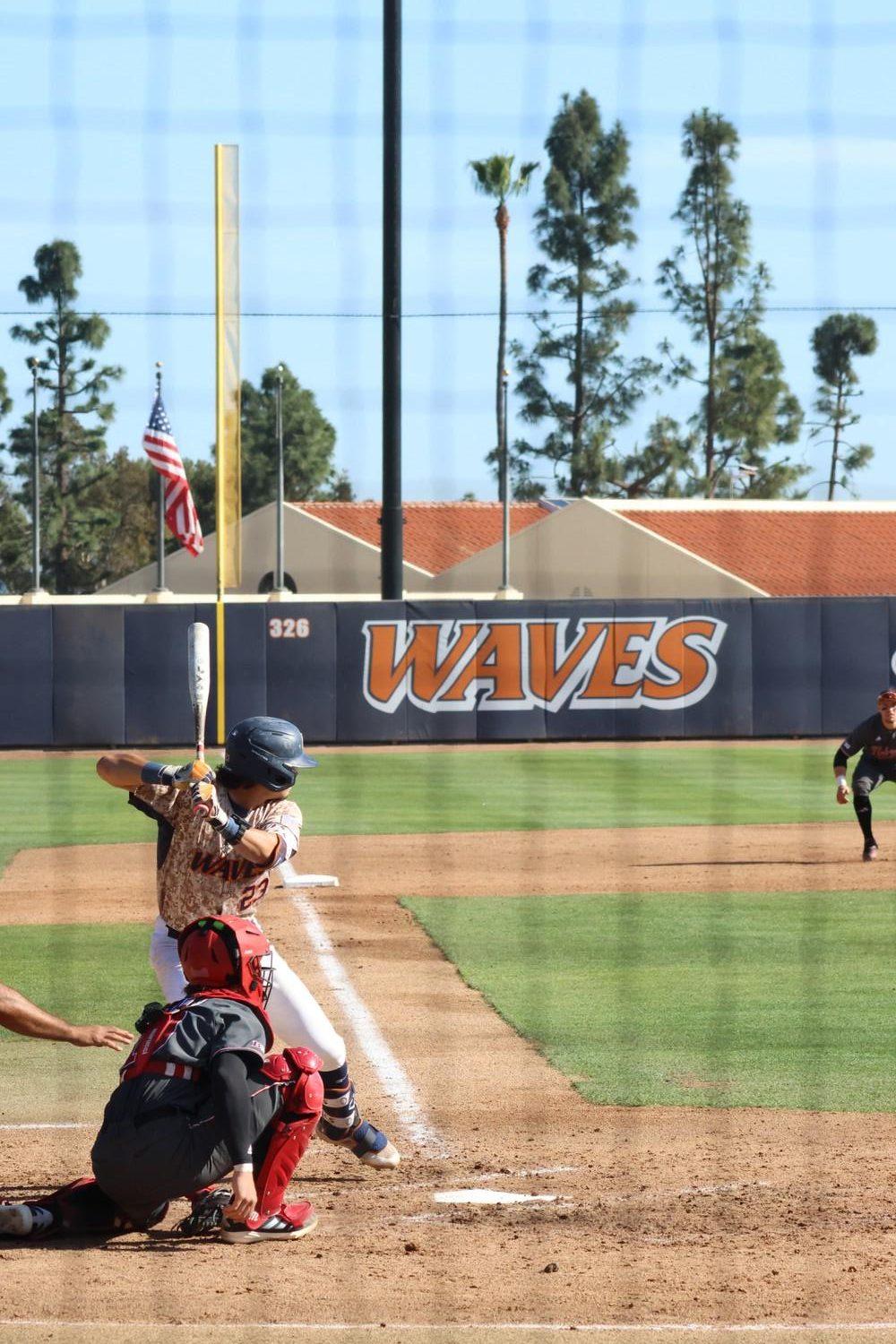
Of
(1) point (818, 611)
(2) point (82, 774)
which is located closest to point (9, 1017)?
(2) point (82, 774)

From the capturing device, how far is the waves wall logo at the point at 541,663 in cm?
2748

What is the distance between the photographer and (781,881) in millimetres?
14055

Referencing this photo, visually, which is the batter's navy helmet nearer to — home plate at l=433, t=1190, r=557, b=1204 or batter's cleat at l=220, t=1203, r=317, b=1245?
batter's cleat at l=220, t=1203, r=317, b=1245

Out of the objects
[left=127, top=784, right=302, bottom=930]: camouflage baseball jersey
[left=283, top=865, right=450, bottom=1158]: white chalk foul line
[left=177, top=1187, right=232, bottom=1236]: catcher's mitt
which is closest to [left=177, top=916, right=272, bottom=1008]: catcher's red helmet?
[left=127, top=784, right=302, bottom=930]: camouflage baseball jersey

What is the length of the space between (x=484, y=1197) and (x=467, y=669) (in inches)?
856

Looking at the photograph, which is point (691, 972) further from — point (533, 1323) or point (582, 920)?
point (533, 1323)

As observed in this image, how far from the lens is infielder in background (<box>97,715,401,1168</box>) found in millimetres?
5805

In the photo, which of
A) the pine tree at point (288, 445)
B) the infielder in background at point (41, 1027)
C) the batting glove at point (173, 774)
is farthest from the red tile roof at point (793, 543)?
the infielder in background at point (41, 1027)

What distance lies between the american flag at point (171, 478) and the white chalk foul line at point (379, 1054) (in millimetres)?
13128

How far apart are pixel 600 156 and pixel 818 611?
20309mm

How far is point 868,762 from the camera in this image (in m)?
15.3

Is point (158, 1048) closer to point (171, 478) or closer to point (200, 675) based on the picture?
point (200, 675)

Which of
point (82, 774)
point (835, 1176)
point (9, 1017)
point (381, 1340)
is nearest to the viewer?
point (381, 1340)

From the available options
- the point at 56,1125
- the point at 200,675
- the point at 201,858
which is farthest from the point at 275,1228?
the point at 200,675
